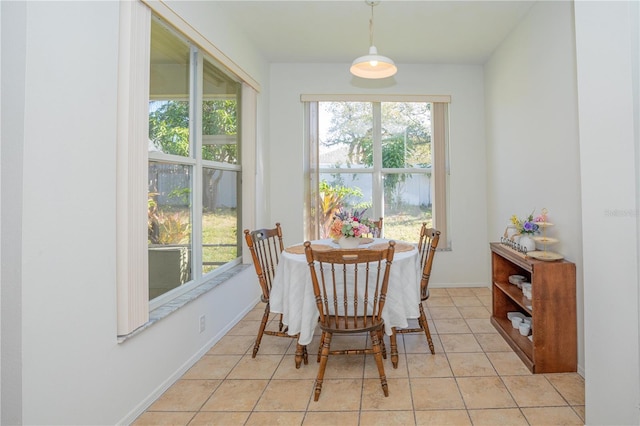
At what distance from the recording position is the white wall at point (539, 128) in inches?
98.2

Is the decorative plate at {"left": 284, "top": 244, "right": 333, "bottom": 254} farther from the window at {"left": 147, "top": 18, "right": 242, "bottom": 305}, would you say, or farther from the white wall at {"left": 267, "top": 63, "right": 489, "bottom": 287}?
the white wall at {"left": 267, "top": 63, "right": 489, "bottom": 287}

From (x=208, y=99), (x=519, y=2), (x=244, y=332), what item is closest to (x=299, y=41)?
(x=208, y=99)

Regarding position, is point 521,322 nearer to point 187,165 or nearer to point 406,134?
point 406,134

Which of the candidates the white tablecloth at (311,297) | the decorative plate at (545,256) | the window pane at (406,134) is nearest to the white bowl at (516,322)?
the decorative plate at (545,256)

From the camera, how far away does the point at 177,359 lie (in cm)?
230

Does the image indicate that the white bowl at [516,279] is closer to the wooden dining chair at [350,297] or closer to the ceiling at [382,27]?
the wooden dining chair at [350,297]

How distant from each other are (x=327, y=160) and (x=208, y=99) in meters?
2.01

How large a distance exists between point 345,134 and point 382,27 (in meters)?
1.51

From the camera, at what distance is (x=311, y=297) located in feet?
7.32

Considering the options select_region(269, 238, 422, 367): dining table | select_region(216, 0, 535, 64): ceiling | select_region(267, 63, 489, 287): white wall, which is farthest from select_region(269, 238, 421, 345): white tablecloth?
select_region(216, 0, 535, 64): ceiling

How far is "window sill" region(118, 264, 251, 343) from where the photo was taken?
1.90m

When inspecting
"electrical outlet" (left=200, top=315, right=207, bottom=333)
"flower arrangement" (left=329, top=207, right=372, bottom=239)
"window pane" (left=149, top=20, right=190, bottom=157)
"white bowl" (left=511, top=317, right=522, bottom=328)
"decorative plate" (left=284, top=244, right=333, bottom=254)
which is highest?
"window pane" (left=149, top=20, right=190, bottom=157)

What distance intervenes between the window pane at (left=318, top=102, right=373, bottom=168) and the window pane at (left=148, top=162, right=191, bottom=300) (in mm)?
2355

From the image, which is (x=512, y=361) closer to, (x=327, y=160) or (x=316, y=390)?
(x=316, y=390)
